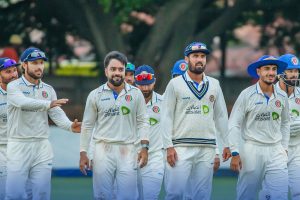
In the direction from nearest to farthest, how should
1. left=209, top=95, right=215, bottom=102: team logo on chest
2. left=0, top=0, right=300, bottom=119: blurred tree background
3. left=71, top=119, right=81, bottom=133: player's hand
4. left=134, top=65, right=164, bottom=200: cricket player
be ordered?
left=209, top=95, right=215, bottom=102: team logo on chest
left=71, top=119, right=81, bottom=133: player's hand
left=134, top=65, right=164, bottom=200: cricket player
left=0, top=0, right=300, bottom=119: blurred tree background

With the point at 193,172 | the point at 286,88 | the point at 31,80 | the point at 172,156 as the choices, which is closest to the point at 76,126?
the point at 31,80

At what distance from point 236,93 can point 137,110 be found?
18.6 metres

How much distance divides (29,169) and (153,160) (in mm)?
2470

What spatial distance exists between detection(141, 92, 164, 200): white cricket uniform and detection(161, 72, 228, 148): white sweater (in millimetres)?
Answer: 2209

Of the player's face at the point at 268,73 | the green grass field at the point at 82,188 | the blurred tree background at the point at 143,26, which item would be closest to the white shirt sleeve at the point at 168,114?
the player's face at the point at 268,73

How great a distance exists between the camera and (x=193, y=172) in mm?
15633

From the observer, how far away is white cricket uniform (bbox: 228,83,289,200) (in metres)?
15.8

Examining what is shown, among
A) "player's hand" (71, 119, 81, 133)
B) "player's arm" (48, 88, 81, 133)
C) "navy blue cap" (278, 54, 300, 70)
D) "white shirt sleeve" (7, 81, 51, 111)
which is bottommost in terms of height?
"player's hand" (71, 119, 81, 133)

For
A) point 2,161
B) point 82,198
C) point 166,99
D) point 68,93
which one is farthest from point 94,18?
point 166,99

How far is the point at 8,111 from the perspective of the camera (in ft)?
53.5

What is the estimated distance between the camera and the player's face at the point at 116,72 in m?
15.4

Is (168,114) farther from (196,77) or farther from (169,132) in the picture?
(196,77)

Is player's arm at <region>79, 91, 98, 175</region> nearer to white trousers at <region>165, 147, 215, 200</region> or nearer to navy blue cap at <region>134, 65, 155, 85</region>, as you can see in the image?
white trousers at <region>165, 147, 215, 200</region>

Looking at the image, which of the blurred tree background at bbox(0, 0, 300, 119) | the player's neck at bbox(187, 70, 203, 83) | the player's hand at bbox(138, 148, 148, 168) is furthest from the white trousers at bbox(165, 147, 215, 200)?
the blurred tree background at bbox(0, 0, 300, 119)
